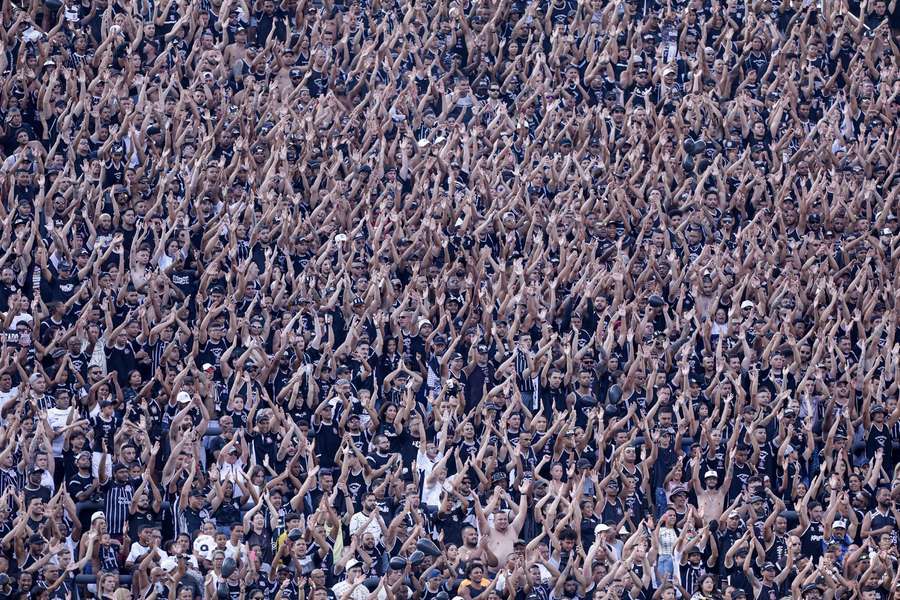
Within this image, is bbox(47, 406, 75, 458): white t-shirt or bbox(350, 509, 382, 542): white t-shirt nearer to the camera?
bbox(350, 509, 382, 542): white t-shirt

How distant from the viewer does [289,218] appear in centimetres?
2509

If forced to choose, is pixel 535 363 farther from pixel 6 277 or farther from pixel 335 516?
pixel 6 277

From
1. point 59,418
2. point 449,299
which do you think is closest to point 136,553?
point 59,418

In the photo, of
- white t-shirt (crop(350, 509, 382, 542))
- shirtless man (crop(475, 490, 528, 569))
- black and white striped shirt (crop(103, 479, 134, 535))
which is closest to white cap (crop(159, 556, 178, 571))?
black and white striped shirt (crop(103, 479, 134, 535))

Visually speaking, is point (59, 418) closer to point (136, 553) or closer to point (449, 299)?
point (136, 553)

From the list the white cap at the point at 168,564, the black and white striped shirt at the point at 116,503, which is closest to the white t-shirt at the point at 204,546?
the white cap at the point at 168,564

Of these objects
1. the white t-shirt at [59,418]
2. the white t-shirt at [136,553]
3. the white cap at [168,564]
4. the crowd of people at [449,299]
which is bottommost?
the white t-shirt at [136,553]

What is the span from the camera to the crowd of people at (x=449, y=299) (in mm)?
20812

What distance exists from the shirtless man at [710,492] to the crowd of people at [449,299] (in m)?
0.04

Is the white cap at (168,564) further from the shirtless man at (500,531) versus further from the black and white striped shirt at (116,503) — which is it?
the shirtless man at (500,531)

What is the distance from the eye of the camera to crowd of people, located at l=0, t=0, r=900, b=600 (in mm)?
20812

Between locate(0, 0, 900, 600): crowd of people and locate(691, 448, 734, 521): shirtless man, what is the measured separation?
4 cm

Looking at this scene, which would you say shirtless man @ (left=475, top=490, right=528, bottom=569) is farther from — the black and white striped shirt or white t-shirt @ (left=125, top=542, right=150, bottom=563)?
the black and white striped shirt

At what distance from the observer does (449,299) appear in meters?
24.0
